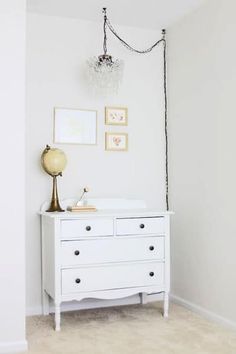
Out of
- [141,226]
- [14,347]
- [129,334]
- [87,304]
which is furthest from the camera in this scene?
[87,304]

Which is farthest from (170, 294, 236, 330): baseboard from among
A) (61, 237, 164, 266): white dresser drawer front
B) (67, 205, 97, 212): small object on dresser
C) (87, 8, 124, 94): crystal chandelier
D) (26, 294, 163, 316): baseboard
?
(87, 8, 124, 94): crystal chandelier

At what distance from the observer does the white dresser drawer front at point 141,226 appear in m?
3.45

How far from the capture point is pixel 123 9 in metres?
3.72

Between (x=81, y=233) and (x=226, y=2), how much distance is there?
2002mm

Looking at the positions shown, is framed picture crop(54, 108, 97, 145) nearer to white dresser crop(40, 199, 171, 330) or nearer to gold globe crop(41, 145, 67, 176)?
gold globe crop(41, 145, 67, 176)

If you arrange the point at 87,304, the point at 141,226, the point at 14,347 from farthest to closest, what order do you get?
the point at 87,304 → the point at 141,226 → the point at 14,347

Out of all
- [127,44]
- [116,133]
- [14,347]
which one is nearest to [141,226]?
[116,133]

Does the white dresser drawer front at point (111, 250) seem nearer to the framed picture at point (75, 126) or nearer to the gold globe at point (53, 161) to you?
the gold globe at point (53, 161)

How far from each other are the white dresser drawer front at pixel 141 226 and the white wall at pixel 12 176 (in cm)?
84

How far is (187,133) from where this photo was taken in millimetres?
3893

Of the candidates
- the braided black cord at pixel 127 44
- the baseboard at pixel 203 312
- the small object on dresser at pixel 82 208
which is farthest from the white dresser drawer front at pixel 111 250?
the braided black cord at pixel 127 44

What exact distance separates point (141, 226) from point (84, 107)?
1162 mm

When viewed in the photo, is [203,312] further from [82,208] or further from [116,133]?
[116,133]

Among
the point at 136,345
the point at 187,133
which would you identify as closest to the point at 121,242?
the point at 136,345
